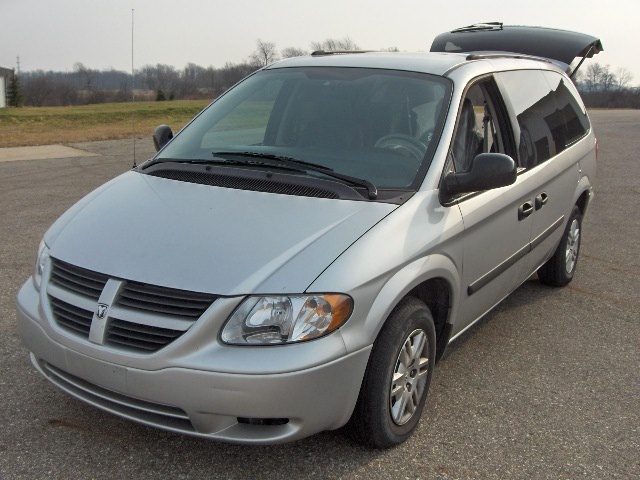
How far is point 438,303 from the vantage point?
365cm

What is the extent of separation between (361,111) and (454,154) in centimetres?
58

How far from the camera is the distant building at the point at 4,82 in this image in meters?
62.9

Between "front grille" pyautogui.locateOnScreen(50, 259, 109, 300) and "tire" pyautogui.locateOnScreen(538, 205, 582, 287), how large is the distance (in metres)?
3.75

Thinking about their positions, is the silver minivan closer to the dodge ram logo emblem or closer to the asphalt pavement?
the dodge ram logo emblem

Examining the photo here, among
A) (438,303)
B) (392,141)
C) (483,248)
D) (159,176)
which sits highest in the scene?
(392,141)

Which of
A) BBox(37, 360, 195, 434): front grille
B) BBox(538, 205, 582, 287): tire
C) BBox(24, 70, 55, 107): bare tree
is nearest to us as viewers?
BBox(37, 360, 195, 434): front grille

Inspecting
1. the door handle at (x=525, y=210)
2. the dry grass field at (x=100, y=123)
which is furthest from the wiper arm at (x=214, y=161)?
the dry grass field at (x=100, y=123)

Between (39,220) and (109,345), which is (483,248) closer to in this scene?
(109,345)

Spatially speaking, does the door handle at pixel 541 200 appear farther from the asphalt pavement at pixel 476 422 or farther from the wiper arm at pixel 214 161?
the wiper arm at pixel 214 161

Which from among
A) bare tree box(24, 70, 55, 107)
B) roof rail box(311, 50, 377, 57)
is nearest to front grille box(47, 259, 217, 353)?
roof rail box(311, 50, 377, 57)

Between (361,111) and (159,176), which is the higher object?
(361,111)

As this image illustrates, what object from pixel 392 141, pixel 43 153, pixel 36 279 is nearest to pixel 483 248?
pixel 392 141

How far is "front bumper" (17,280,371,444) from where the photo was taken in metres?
2.68

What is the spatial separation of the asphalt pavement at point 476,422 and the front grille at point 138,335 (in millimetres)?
601
